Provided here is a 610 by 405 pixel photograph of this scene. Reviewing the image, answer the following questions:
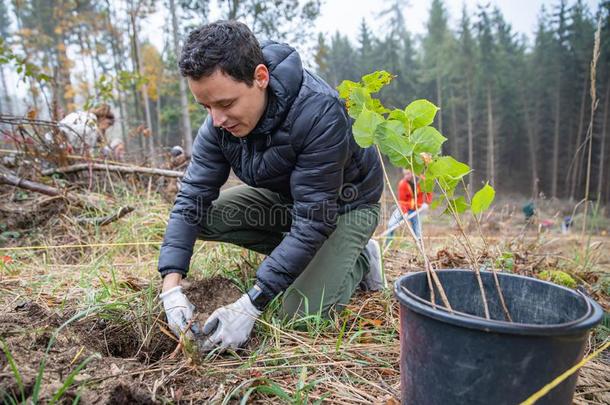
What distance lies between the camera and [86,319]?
4.69ft

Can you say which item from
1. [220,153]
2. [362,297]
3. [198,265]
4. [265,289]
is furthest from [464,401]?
[198,265]

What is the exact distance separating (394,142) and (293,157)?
702 mm

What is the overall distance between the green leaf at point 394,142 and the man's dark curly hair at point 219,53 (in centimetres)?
64

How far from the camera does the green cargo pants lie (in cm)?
180

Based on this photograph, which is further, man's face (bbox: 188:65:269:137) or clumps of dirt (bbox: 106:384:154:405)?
man's face (bbox: 188:65:269:137)

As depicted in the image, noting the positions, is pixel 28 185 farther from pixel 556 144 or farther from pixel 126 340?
pixel 556 144

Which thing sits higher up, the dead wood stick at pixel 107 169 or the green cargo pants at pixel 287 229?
the dead wood stick at pixel 107 169

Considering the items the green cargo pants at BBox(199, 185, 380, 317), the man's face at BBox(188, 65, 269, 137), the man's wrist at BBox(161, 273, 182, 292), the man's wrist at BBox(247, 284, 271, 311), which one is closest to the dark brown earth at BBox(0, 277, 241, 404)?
the man's wrist at BBox(161, 273, 182, 292)

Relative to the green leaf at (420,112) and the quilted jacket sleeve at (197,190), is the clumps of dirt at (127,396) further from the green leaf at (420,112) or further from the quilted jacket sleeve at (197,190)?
the green leaf at (420,112)

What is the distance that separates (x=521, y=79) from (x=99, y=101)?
25.9 meters

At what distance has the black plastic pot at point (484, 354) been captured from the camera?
0.77 metres

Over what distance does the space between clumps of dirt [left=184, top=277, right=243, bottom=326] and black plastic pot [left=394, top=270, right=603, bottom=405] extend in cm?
98

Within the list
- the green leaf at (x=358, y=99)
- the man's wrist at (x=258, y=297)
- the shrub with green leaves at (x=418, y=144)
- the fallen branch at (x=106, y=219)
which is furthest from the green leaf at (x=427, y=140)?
the fallen branch at (x=106, y=219)

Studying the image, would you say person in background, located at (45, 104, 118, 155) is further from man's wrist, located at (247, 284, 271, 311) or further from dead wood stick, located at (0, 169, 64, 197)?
man's wrist, located at (247, 284, 271, 311)
